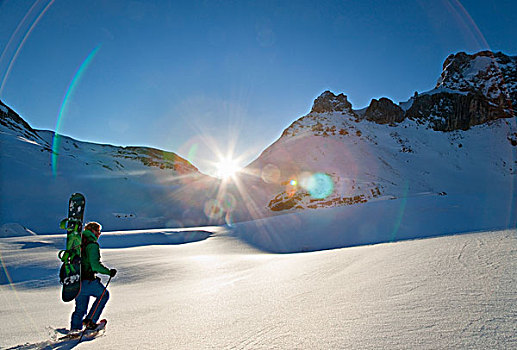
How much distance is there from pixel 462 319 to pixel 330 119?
5490 cm

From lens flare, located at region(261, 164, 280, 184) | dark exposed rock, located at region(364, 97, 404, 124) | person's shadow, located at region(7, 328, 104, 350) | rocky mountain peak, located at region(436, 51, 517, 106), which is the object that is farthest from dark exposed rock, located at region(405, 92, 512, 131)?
person's shadow, located at region(7, 328, 104, 350)

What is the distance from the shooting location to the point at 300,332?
230 centimetres

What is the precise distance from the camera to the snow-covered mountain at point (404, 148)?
32.0 metres

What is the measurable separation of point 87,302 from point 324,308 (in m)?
2.70

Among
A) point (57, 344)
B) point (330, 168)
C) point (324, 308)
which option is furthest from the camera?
point (330, 168)

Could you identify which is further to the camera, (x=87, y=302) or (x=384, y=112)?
(x=384, y=112)

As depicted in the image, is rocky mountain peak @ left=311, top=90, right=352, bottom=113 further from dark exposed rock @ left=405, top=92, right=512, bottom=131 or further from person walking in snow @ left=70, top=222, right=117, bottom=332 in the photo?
person walking in snow @ left=70, top=222, right=117, bottom=332

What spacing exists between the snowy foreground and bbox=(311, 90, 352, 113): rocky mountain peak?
58477 millimetres

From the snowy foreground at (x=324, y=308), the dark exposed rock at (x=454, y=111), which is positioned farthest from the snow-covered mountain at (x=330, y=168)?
the snowy foreground at (x=324, y=308)

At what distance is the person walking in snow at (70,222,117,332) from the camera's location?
3.08 metres

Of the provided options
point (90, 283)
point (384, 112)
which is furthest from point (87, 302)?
point (384, 112)

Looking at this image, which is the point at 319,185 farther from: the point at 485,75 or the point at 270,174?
the point at 485,75

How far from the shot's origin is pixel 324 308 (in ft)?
9.29

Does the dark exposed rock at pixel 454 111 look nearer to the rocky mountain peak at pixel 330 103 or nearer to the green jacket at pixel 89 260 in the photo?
the rocky mountain peak at pixel 330 103
